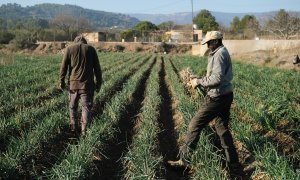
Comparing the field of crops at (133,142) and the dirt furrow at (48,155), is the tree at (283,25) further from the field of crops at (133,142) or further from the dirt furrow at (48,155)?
the dirt furrow at (48,155)

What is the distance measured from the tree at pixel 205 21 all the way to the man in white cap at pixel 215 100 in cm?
6511

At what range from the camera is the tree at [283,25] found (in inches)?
1986

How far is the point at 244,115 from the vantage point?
29.4 feet

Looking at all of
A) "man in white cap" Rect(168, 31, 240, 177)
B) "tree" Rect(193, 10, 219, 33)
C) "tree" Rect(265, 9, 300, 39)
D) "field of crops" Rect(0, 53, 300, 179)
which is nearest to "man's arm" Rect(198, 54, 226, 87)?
"man in white cap" Rect(168, 31, 240, 177)

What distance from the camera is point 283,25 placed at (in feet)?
174

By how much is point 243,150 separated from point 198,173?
1.52 meters

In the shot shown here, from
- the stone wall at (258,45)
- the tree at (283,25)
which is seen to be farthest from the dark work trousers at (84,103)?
the tree at (283,25)

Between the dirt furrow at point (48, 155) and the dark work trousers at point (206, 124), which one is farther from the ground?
the dark work trousers at point (206, 124)

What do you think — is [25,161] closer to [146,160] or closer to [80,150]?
[80,150]

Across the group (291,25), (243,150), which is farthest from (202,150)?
(291,25)

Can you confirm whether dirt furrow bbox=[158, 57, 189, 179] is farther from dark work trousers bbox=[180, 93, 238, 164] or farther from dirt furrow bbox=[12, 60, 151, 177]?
dirt furrow bbox=[12, 60, 151, 177]

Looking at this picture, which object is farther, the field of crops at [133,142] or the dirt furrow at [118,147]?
the dirt furrow at [118,147]

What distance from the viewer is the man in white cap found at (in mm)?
5660

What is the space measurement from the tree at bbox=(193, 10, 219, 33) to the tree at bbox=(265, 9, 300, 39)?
15519 millimetres
